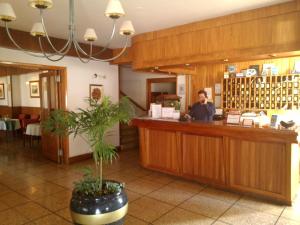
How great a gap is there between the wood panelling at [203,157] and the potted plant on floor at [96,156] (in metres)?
1.97

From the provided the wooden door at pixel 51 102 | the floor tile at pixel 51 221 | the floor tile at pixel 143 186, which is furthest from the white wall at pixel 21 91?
the floor tile at pixel 51 221

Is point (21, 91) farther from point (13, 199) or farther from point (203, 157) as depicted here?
point (203, 157)

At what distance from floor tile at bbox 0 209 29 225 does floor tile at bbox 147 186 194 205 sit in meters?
1.73

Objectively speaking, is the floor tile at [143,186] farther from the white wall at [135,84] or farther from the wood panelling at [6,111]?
the wood panelling at [6,111]

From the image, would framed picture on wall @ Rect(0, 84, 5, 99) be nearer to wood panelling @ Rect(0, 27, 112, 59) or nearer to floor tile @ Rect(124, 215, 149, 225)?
wood panelling @ Rect(0, 27, 112, 59)

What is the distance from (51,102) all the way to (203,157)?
3.79 metres

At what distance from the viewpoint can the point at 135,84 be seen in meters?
8.30

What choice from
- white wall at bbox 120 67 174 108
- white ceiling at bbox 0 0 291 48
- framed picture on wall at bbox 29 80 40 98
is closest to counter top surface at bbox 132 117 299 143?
white ceiling at bbox 0 0 291 48

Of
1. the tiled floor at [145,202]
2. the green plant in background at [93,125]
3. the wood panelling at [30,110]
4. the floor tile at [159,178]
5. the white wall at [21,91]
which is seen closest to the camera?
the green plant in background at [93,125]

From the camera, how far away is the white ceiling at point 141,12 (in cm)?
312

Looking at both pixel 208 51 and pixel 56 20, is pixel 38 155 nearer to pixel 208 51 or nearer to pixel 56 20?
pixel 56 20

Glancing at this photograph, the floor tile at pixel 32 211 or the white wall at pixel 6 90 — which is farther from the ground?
the white wall at pixel 6 90

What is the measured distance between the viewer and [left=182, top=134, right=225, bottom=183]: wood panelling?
3727 millimetres

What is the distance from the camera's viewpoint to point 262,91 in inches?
201
